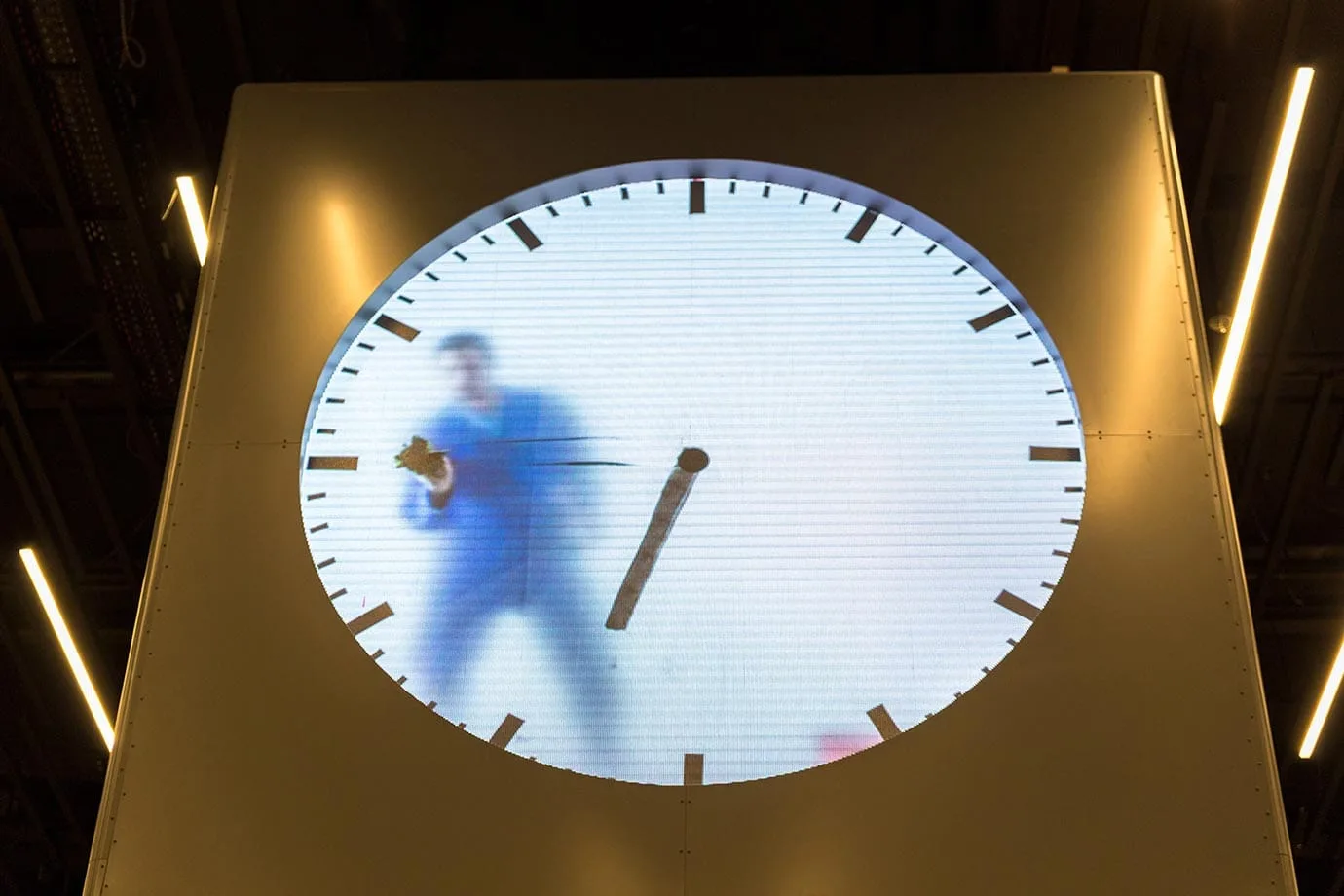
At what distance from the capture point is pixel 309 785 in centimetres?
200

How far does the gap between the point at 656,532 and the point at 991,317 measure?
711 millimetres

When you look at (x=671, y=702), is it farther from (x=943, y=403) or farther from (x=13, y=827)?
(x=13, y=827)

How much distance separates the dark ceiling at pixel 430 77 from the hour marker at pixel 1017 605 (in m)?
1.85

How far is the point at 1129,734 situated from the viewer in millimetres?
1998

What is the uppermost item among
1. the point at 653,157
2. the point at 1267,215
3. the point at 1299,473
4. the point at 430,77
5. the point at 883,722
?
the point at 430,77

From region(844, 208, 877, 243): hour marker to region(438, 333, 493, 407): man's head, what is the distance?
687 millimetres

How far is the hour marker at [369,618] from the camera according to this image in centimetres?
216

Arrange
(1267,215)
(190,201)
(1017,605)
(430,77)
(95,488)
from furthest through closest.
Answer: (95,488) < (430,77) < (1267,215) < (190,201) < (1017,605)

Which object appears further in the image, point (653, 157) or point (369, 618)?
point (653, 157)

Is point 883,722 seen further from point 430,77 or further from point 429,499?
point 430,77

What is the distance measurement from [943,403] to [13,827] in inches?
209

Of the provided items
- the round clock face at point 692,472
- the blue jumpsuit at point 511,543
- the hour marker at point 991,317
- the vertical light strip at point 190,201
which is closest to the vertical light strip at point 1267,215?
the hour marker at point 991,317

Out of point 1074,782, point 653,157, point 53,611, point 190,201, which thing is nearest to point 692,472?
point 653,157

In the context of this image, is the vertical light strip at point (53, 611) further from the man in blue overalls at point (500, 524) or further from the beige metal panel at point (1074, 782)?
the beige metal panel at point (1074, 782)
